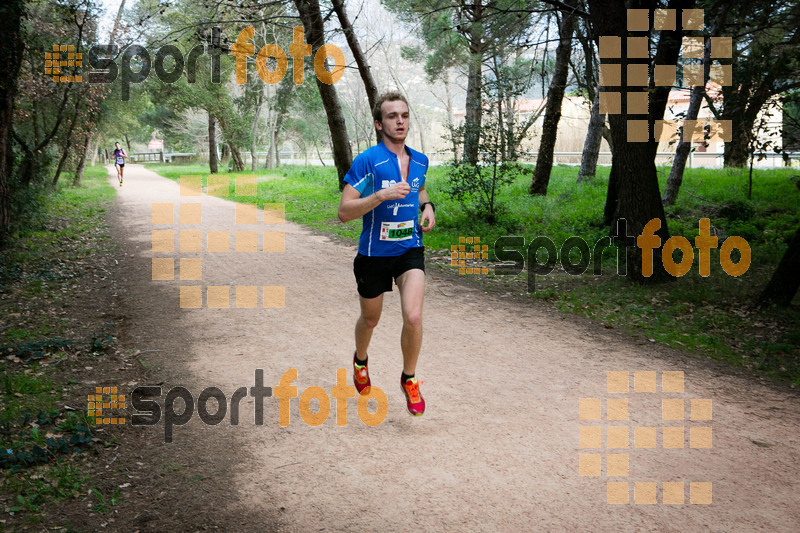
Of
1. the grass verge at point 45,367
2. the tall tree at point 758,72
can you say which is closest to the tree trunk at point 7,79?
the grass verge at point 45,367

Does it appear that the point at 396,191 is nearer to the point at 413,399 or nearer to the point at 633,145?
the point at 413,399

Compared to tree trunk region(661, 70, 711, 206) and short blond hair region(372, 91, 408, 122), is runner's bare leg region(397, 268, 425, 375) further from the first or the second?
tree trunk region(661, 70, 711, 206)

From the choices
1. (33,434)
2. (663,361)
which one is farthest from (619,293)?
(33,434)

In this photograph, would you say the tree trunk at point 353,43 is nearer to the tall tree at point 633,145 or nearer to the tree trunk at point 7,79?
the tree trunk at point 7,79

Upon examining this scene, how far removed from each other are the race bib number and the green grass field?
13.0 ft

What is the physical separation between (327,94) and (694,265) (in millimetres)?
12358

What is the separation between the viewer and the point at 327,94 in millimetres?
18016

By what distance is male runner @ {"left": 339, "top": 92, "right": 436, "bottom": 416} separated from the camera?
4230 millimetres

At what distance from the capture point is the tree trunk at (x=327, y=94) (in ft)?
53.8

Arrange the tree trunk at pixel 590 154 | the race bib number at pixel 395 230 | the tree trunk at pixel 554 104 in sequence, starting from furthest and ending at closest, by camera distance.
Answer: the tree trunk at pixel 590 154
the tree trunk at pixel 554 104
the race bib number at pixel 395 230

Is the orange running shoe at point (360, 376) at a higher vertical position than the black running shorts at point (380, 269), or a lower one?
lower

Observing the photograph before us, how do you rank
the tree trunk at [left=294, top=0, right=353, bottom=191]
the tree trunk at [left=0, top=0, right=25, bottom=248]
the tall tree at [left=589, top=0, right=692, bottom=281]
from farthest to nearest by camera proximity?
the tree trunk at [left=294, top=0, right=353, bottom=191]
the tree trunk at [left=0, top=0, right=25, bottom=248]
the tall tree at [left=589, top=0, right=692, bottom=281]

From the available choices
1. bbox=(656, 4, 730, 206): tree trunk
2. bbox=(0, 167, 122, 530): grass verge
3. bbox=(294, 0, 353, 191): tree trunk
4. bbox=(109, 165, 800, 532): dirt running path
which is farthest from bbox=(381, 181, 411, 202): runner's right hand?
bbox=(294, 0, 353, 191): tree trunk

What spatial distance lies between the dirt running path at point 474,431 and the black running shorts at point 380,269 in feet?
3.56
